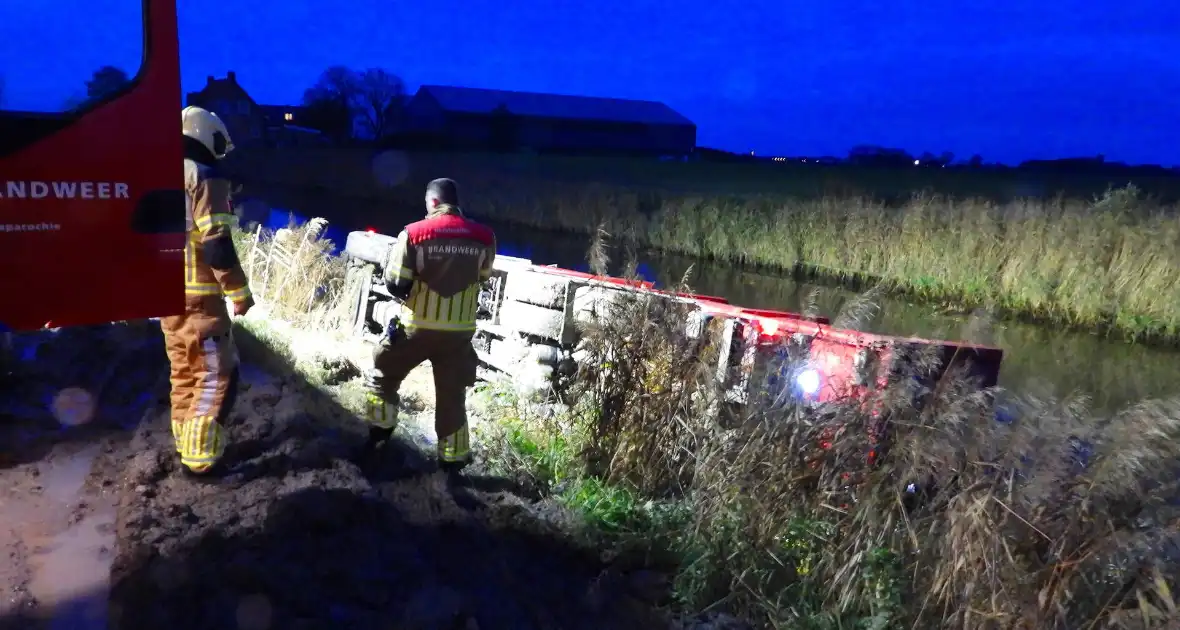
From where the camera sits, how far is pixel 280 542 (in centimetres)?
362

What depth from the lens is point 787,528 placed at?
12.4 ft

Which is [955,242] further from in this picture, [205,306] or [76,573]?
[76,573]

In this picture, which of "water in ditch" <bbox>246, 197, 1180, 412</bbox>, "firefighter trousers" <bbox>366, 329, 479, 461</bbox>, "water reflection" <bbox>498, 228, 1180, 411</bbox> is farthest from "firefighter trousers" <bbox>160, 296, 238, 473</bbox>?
"water reflection" <bbox>498, 228, 1180, 411</bbox>

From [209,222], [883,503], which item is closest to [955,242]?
[883,503]

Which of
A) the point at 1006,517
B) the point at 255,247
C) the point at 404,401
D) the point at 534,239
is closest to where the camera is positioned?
the point at 1006,517

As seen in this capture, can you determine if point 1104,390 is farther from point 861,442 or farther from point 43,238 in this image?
point 43,238

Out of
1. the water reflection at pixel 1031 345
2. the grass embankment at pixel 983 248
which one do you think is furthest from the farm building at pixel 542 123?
the water reflection at pixel 1031 345

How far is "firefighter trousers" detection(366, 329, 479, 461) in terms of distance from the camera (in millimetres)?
4895

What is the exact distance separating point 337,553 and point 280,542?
0.84ft

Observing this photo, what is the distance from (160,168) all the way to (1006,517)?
3.69 m

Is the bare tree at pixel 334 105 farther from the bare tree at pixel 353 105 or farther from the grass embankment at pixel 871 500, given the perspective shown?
the grass embankment at pixel 871 500

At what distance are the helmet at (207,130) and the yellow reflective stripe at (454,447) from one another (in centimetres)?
203

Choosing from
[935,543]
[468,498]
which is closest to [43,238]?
[468,498]

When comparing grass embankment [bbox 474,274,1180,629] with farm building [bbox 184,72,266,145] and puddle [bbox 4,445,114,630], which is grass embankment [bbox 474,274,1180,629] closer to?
puddle [bbox 4,445,114,630]
